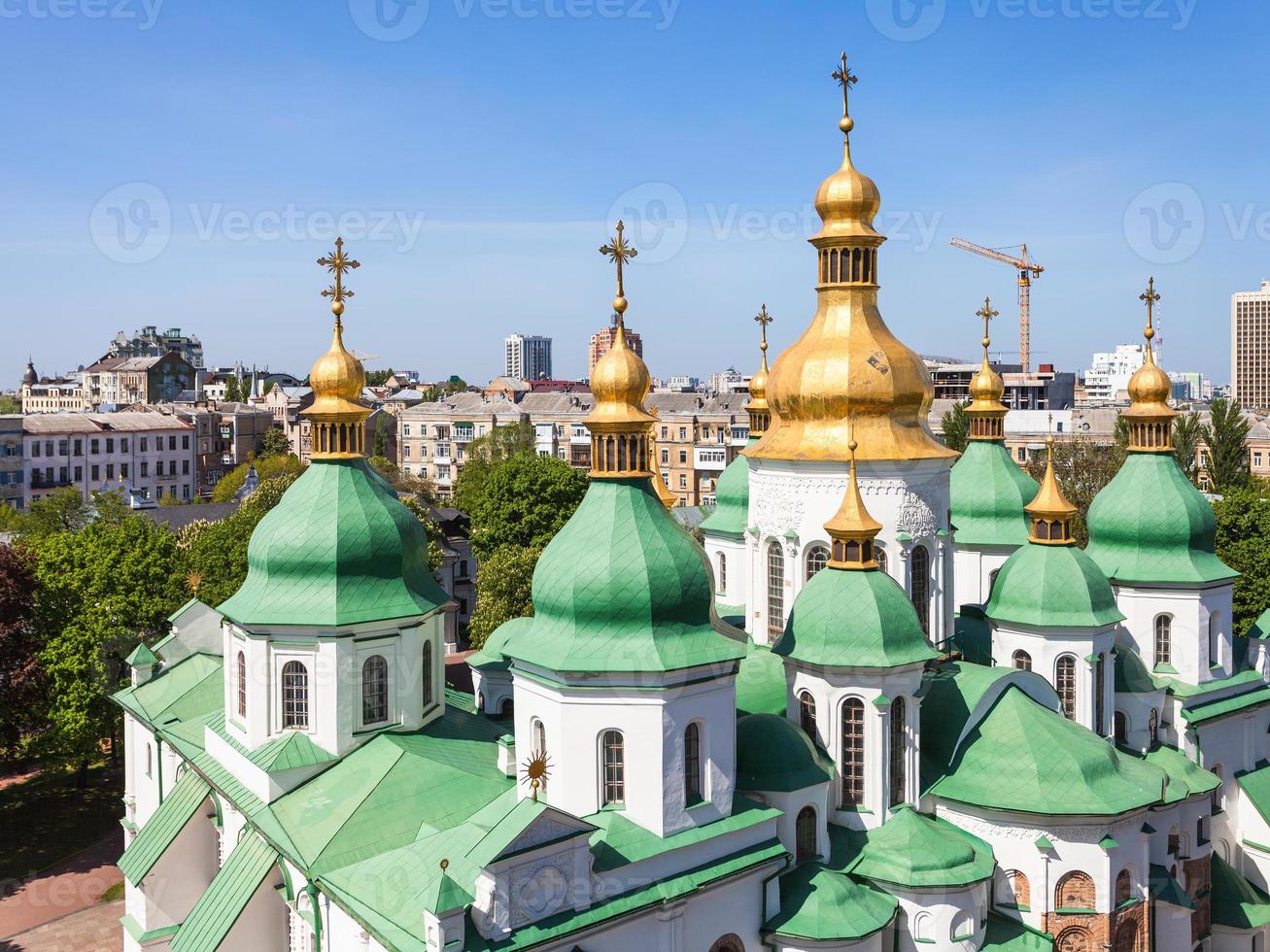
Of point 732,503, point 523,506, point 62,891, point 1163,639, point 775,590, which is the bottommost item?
point 62,891

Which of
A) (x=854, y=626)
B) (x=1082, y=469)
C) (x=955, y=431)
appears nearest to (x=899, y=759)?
(x=854, y=626)

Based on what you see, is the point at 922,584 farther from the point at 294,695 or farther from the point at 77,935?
the point at 77,935

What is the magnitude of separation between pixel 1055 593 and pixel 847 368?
7.05 metres

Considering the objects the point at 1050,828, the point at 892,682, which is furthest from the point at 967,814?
the point at 892,682

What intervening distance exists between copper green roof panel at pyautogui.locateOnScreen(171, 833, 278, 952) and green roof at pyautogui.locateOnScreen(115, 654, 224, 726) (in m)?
6.46

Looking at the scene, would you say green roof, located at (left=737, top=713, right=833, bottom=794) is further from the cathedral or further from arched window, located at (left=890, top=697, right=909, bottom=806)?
arched window, located at (left=890, top=697, right=909, bottom=806)

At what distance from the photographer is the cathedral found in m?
17.7

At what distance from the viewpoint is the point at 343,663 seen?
70.0ft

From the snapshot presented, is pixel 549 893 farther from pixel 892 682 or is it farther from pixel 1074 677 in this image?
pixel 1074 677

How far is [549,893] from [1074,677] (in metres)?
14.3

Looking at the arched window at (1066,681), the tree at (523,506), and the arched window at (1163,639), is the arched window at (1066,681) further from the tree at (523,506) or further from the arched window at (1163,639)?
the tree at (523,506)

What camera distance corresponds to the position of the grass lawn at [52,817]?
100ft

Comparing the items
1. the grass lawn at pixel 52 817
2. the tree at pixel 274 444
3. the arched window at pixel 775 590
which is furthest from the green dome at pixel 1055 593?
the tree at pixel 274 444

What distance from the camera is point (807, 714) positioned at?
20938 millimetres
